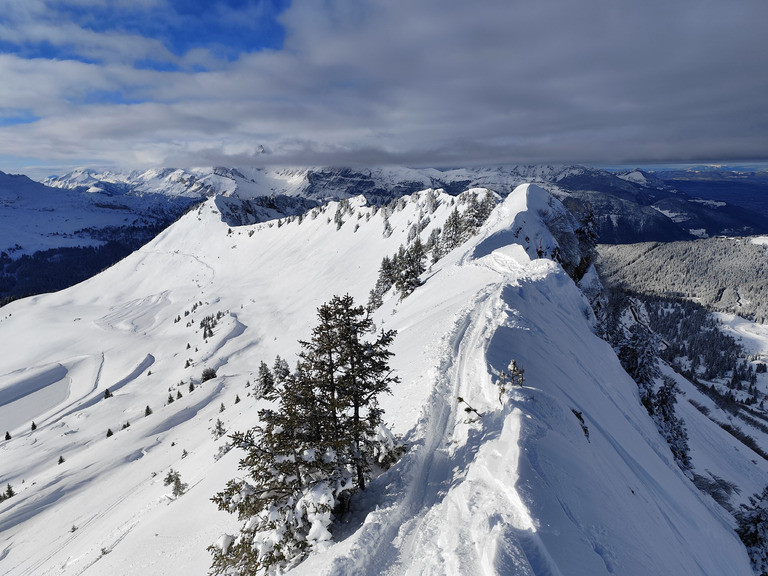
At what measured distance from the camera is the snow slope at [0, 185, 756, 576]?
8.69 m

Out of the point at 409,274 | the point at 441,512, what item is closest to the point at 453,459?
Result: the point at 441,512

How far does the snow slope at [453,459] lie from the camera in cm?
869

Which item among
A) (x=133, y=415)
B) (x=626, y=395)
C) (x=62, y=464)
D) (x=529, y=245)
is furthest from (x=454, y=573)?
(x=133, y=415)

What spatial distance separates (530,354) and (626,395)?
1338cm

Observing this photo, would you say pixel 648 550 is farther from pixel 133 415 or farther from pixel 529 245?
pixel 133 415

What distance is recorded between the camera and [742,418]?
10331 centimetres

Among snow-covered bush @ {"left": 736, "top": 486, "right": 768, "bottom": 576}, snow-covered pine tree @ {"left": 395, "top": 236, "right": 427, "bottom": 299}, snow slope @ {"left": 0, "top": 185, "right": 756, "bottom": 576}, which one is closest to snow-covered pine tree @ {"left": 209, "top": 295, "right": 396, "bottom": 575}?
snow slope @ {"left": 0, "top": 185, "right": 756, "bottom": 576}

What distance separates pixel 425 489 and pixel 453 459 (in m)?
1.35

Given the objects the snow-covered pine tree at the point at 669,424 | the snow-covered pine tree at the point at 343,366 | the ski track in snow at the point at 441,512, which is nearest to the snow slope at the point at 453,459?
the ski track in snow at the point at 441,512

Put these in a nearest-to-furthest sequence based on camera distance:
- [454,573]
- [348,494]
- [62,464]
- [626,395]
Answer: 1. [454,573]
2. [348,494]
3. [626,395]
4. [62,464]

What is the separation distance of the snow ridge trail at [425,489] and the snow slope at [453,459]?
0.16 ft

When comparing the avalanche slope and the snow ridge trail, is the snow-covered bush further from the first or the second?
the snow ridge trail

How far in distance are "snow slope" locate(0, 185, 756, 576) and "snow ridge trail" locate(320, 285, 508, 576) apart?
5 cm

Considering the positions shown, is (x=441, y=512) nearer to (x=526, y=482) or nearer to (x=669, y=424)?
(x=526, y=482)
